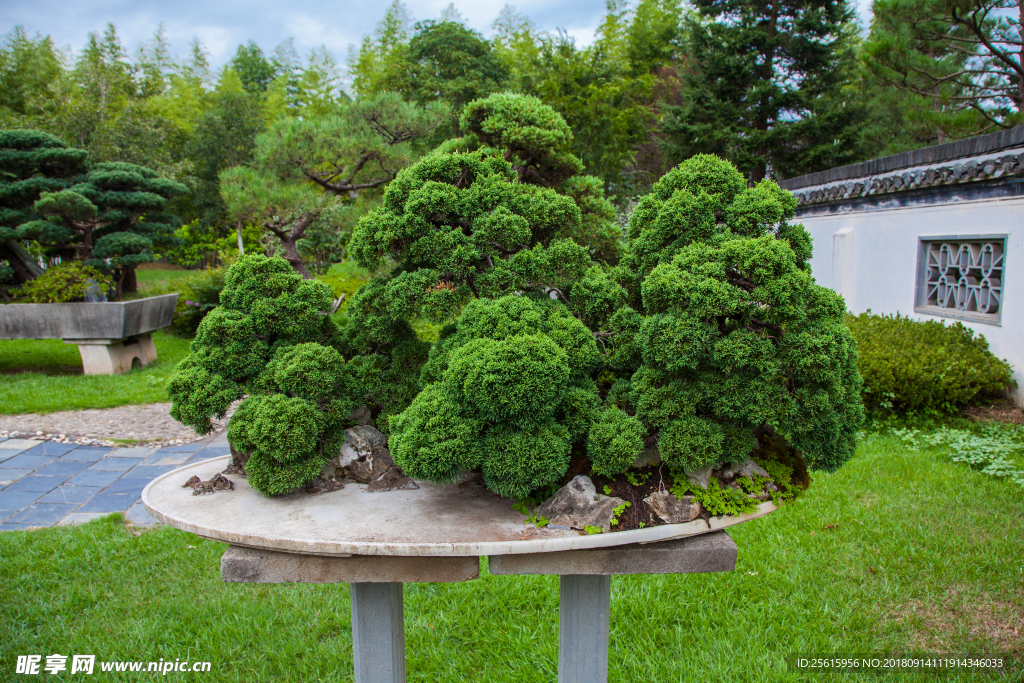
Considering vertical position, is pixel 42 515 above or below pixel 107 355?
below

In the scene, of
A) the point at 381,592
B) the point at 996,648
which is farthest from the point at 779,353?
the point at 996,648

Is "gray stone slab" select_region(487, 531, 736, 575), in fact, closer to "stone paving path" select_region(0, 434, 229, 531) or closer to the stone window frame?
"stone paving path" select_region(0, 434, 229, 531)

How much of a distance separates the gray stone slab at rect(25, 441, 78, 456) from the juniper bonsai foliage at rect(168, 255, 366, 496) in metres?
4.49

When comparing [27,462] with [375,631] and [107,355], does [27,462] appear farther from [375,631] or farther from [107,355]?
[375,631]

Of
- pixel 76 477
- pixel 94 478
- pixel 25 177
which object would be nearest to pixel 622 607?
pixel 94 478

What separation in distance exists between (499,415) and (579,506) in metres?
0.30

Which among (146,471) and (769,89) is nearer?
(146,471)

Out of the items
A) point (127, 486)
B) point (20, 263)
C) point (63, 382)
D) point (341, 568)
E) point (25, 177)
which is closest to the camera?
point (341, 568)

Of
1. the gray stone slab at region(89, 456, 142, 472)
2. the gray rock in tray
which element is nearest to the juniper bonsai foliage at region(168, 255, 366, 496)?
the gray rock in tray

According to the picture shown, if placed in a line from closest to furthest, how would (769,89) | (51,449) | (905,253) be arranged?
(51,449) → (905,253) → (769,89)

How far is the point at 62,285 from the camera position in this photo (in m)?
7.52

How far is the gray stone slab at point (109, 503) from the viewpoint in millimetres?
4191

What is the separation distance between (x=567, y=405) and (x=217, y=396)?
1082mm

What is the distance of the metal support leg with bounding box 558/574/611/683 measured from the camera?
1.67 m
